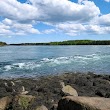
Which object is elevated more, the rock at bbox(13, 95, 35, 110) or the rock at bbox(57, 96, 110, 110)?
the rock at bbox(57, 96, 110, 110)

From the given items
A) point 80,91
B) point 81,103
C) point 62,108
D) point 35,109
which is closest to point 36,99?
point 35,109

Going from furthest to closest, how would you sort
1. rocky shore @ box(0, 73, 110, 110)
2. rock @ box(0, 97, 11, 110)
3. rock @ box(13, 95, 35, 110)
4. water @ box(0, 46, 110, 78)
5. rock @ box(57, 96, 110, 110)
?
water @ box(0, 46, 110, 78)
rock @ box(0, 97, 11, 110)
rock @ box(13, 95, 35, 110)
rocky shore @ box(0, 73, 110, 110)
rock @ box(57, 96, 110, 110)

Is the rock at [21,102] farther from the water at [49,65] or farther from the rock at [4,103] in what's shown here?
the water at [49,65]

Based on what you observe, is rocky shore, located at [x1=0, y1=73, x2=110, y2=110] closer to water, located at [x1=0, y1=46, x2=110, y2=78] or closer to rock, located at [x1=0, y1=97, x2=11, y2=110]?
rock, located at [x1=0, y1=97, x2=11, y2=110]

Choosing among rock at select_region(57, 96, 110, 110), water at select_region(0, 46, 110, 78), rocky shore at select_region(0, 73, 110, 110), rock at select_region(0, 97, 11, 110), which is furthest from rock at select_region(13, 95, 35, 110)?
water at select_region(0, 46, 110, 78)

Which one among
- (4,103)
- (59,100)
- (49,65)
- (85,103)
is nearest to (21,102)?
(4,103)

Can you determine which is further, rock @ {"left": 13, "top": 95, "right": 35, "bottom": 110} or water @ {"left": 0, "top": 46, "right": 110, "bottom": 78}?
water @ {"left": 0, "top": 46, "right": 110, "bottom": 78}

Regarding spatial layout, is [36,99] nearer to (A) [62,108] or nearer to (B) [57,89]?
(A) [62,108]

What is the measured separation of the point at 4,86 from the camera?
17875 millimetres

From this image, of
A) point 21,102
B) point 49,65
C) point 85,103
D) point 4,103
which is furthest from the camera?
point 49,65

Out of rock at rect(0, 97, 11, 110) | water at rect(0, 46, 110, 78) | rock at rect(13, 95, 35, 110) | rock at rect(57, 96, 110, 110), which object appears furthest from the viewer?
water at rect(0, 46, 110, 78)

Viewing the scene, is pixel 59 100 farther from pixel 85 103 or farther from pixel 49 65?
pixel 49 65

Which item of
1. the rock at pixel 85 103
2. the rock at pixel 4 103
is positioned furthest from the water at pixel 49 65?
the rock at pixel 85 103

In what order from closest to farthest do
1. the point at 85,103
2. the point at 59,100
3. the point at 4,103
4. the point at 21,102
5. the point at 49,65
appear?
the point at 85,103, the point at 59,100, the point at 21,102, the point at 4,103, the point at 49,65
